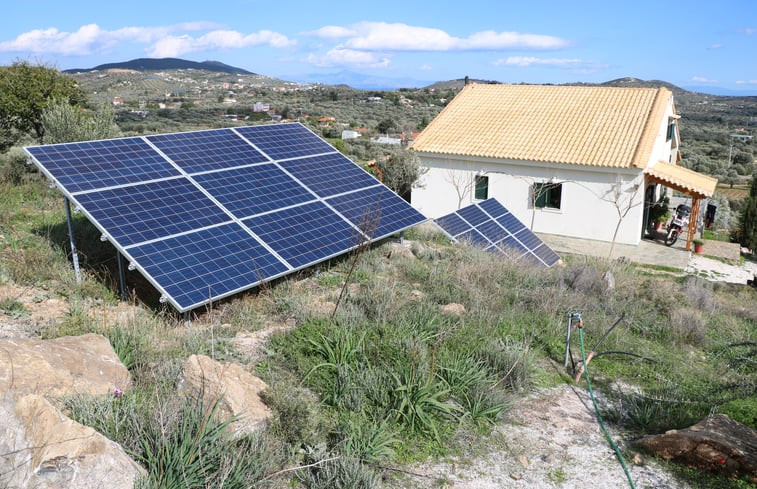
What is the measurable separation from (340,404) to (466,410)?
1253 mm

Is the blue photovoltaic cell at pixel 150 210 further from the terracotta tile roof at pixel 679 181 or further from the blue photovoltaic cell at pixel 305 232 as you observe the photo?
the terracotta tile roof at pixel 679 181

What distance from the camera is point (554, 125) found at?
22297 mm

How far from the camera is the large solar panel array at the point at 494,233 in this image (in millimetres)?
13922

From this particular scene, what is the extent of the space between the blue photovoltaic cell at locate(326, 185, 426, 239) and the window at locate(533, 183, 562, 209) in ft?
30.2

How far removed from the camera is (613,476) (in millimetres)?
4906

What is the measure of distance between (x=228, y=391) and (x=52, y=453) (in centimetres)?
159

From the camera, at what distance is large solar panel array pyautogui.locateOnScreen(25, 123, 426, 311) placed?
7977 millimetres

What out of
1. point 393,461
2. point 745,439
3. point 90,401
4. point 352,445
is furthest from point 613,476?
point 90,401

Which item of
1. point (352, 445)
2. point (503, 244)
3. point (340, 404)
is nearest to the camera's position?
point (352, 445)

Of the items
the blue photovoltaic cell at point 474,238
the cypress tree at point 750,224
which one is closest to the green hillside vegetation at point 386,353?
the blue photovoltaic cell at point 474,238

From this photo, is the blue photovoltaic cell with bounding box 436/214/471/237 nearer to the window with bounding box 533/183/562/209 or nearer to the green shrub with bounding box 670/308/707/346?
the green shrub with bounding box 670/308/707/346

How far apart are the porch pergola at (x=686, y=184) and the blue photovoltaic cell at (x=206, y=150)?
45.2 feet

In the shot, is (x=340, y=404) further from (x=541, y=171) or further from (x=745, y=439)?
(x=541, y=171)

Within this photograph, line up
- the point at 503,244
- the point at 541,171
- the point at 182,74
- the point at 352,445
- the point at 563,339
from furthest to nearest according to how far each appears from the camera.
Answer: the point at 182,74
the point at 541,171
the point at 503,244
the point at 563,339
the point at 352,445
